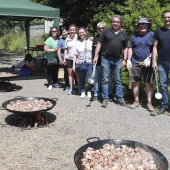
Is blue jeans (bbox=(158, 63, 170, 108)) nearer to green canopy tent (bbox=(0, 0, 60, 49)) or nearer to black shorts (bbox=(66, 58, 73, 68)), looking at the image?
black shorts (bbox=(66, 58, 73, 68))

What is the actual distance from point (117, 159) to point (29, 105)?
2.57 metres

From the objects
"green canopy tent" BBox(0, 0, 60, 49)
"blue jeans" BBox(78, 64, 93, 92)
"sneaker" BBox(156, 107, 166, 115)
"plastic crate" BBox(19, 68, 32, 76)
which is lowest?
"sneaker" BBox(156, 107, 166, 115)

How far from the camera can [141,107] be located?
6.62 meters

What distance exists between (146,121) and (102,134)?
1.18 m

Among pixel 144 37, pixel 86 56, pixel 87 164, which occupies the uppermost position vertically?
pixel 144 37

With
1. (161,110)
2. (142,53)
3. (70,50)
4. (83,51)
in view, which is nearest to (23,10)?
(70,50)

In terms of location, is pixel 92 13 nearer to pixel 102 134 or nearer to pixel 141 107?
pixel 141 107

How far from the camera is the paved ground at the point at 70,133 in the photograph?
3938 millimetres

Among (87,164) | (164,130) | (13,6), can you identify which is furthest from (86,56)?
(87,164)

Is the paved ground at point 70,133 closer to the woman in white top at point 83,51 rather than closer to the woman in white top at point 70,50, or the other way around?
the woman in white top at point 70,50

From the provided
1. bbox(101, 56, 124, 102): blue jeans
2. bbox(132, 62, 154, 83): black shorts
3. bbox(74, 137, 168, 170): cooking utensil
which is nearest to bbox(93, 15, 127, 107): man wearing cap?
bbox(101, 56, 124, 102): blue jeans

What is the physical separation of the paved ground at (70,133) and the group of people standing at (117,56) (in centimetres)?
44

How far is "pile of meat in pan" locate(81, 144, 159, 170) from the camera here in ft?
9.43

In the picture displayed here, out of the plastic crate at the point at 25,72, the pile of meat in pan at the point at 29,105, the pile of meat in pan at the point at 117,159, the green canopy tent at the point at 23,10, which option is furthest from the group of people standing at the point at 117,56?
the plastic crate at the point at 25,72
